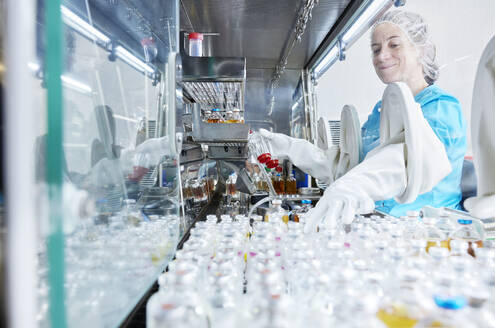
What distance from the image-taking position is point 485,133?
2.84 feet

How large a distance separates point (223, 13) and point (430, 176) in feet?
8.52

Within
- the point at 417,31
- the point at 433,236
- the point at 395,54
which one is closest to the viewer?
the point at 433,236

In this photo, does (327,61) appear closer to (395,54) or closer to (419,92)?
(395,54)

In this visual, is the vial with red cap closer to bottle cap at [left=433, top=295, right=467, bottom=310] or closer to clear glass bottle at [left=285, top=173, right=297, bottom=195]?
clear glass bottle at [left=285, top=173, right=297, bottom=195]

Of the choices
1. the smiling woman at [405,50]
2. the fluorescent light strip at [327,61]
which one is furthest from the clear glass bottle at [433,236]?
the fluorescent light strip at [327,61]

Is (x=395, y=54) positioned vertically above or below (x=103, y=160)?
above

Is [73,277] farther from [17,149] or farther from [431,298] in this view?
[431,298]

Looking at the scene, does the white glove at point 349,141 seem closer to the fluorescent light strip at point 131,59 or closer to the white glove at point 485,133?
the white glove at point 485,133

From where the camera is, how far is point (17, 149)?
1.01 feet

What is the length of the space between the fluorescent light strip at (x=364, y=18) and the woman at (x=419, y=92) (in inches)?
34.1

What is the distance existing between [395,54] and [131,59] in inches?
69.1

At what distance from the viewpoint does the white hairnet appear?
1.77 metres

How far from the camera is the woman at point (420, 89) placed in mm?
1582

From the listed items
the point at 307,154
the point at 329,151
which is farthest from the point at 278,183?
the point at 329,151
